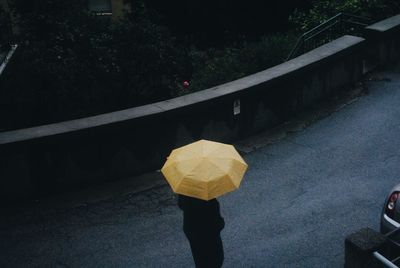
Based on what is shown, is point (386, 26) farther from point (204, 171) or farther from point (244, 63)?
point (204, 171)

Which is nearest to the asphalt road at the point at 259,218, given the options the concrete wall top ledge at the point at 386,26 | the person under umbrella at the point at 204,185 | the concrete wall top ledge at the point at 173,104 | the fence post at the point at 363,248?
the fence post at the point at 363,248

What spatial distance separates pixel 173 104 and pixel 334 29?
21.8 ft

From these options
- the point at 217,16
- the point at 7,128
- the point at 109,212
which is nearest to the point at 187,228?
the point at 109,212

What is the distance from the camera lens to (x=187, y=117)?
916 centimetres

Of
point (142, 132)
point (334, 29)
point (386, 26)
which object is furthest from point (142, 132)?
point (334, 29)

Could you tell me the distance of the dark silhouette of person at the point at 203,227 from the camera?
19.4 feet

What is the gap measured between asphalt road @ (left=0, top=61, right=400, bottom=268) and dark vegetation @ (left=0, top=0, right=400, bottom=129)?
3.34 metres

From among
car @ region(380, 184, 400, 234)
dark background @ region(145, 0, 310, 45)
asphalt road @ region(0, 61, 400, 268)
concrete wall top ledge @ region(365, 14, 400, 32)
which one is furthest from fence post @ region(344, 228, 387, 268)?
dark background @ region(145, 0, 310, 45)

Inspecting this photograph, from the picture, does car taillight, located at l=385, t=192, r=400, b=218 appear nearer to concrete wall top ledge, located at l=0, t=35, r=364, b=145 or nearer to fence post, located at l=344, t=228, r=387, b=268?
fence post, located at l=344, t=228, r=387, b=268

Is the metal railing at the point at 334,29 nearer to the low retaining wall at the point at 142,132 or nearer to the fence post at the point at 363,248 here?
the low retaining wall at the point at 142,132

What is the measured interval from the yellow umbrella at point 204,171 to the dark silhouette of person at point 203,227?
11.4 inches

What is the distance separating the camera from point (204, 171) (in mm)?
5719

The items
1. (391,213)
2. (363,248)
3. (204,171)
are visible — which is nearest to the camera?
(204,171)

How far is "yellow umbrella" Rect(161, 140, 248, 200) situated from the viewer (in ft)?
18.4
